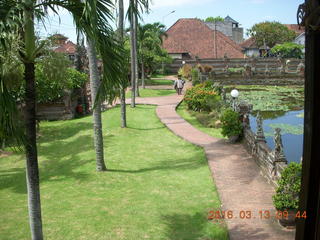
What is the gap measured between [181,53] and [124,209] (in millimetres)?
41340

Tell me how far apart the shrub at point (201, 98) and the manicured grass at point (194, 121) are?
526mm

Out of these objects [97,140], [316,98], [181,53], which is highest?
[181,53]

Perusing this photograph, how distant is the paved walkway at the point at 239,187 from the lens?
6.66 m

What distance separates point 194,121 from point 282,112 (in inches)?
255

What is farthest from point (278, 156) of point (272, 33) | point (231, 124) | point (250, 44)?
point (250, 44)

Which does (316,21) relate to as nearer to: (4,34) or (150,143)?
(4,34)

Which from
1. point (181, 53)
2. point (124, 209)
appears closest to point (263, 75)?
point (181, 53)

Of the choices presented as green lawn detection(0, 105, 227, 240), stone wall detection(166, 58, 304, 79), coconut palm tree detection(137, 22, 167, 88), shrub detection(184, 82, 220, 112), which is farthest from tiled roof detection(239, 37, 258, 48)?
green lawn detection(0, 105, 227, 240)

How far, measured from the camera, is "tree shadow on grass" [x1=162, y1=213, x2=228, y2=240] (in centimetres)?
669

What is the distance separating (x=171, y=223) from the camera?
733 cm

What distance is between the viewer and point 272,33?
62.9 metres

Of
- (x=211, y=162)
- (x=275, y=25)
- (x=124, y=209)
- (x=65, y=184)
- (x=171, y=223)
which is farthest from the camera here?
(x=275, y=25)

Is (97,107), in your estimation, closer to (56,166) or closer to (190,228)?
(56,166)

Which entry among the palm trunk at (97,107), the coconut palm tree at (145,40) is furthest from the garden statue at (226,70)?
the palm trunk at (97,107)
